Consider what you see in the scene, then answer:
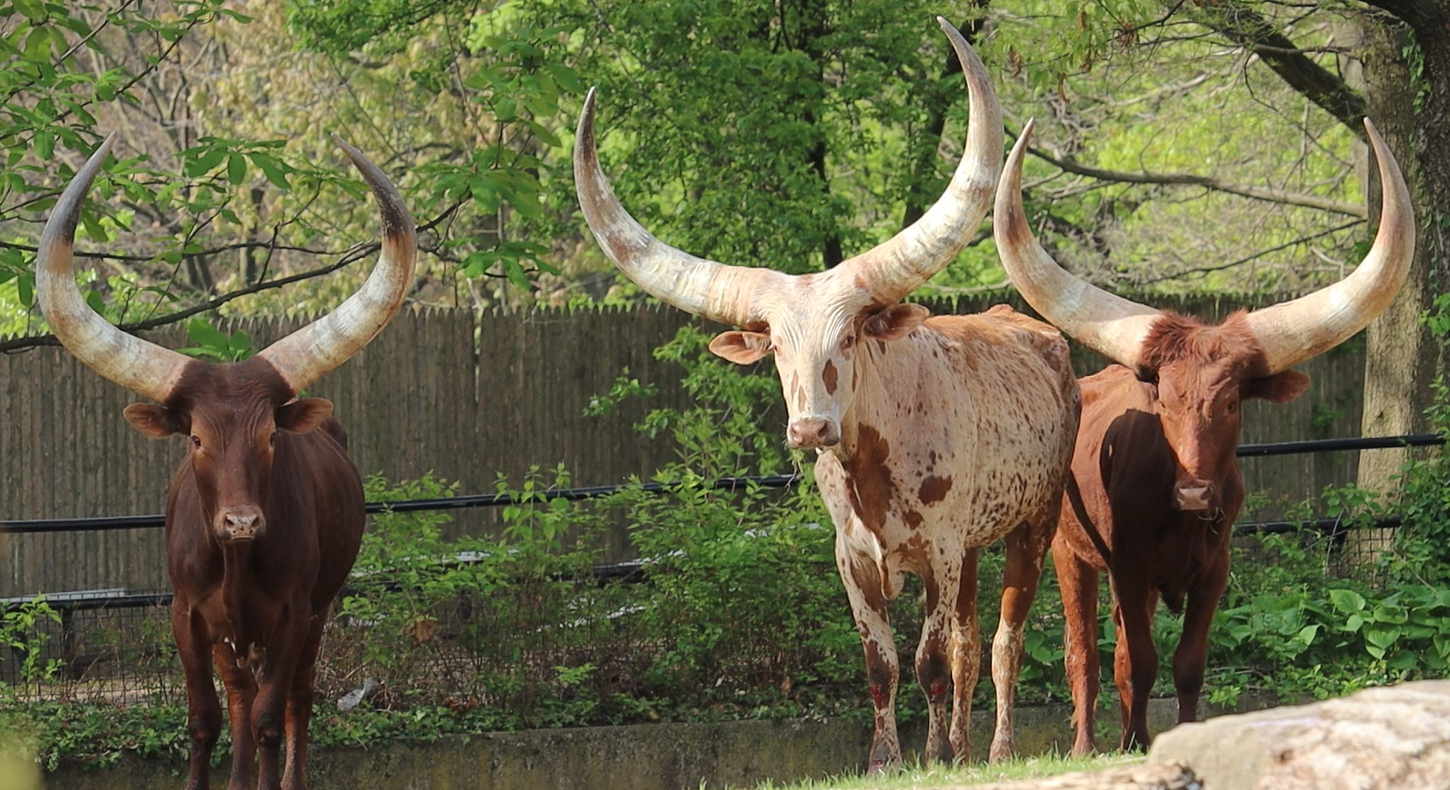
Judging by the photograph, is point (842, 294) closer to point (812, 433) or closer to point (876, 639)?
point (812, 433)

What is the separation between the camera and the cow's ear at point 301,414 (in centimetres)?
698

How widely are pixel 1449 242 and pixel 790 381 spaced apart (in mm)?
5454

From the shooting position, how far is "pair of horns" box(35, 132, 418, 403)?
22.6 ft

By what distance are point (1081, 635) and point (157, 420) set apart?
4.13m

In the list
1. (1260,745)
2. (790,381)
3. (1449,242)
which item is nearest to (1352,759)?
(1260,745)

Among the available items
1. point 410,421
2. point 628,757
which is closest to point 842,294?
point 628,757

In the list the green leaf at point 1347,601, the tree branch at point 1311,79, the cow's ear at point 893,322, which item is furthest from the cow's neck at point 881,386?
the tree branch at point 1311,79

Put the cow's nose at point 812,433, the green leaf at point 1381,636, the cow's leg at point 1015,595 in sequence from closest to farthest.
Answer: the cow's nose at point 812,433, the cow's leg at point 1015,595, the green leaf at point 1381,636

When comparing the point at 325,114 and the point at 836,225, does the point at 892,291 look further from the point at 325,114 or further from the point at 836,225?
the point at 325,114

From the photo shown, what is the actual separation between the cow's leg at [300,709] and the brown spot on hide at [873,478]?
2.57 metres

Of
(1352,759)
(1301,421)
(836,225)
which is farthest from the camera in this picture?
(1301,421)

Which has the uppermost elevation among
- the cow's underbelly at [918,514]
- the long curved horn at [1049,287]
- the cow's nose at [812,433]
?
the long curved horn at [1049,287]

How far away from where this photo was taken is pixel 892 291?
22.6ft

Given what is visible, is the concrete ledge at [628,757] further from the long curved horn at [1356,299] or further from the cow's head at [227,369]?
the long curved horn at [1356,299]
